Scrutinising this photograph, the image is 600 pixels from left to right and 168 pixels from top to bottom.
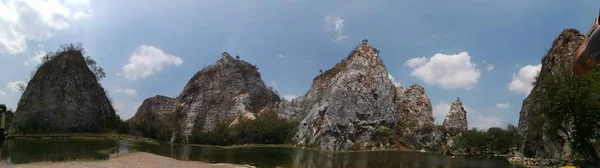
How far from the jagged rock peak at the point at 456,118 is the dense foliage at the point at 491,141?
165ft

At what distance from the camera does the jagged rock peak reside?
171000 mm

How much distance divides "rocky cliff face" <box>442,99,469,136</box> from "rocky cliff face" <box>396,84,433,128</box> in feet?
26.1

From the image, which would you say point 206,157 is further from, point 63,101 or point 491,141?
point 491,141

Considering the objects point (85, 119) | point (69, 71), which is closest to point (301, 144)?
point (85, 119)

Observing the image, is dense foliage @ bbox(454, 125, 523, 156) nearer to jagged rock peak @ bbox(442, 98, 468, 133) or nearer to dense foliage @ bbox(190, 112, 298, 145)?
jagged rock peak @ bbox(442, 98, 468, 133)


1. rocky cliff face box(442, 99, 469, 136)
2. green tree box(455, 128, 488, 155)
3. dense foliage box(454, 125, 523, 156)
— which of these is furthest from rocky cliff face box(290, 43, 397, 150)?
dense foliage box(454, 125, 523, 156)

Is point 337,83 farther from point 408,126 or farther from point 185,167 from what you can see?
point 185,167

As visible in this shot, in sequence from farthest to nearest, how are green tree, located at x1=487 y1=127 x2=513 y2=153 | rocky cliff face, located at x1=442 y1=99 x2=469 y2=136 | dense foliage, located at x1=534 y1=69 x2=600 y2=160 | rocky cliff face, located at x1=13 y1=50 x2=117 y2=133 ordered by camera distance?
rocky cliff face, located at x1=442 y1=99 x2=469 y2=136 → rocky cliff face, located at x1=13 y1=50 x2=117 y2=133 → green tree, located at x1=487 y1=127 x2=513 y2=153 → dense foliage, located at x1=534 y1=69 x2=600 y2=160

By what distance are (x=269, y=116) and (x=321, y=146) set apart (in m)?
55.8

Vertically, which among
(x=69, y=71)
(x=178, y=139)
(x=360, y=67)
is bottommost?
(x=178, y=139)

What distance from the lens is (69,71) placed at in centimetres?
13250

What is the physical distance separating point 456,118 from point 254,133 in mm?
87978

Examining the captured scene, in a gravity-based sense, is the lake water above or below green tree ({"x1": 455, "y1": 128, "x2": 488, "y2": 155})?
below

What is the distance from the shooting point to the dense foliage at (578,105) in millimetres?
49456
